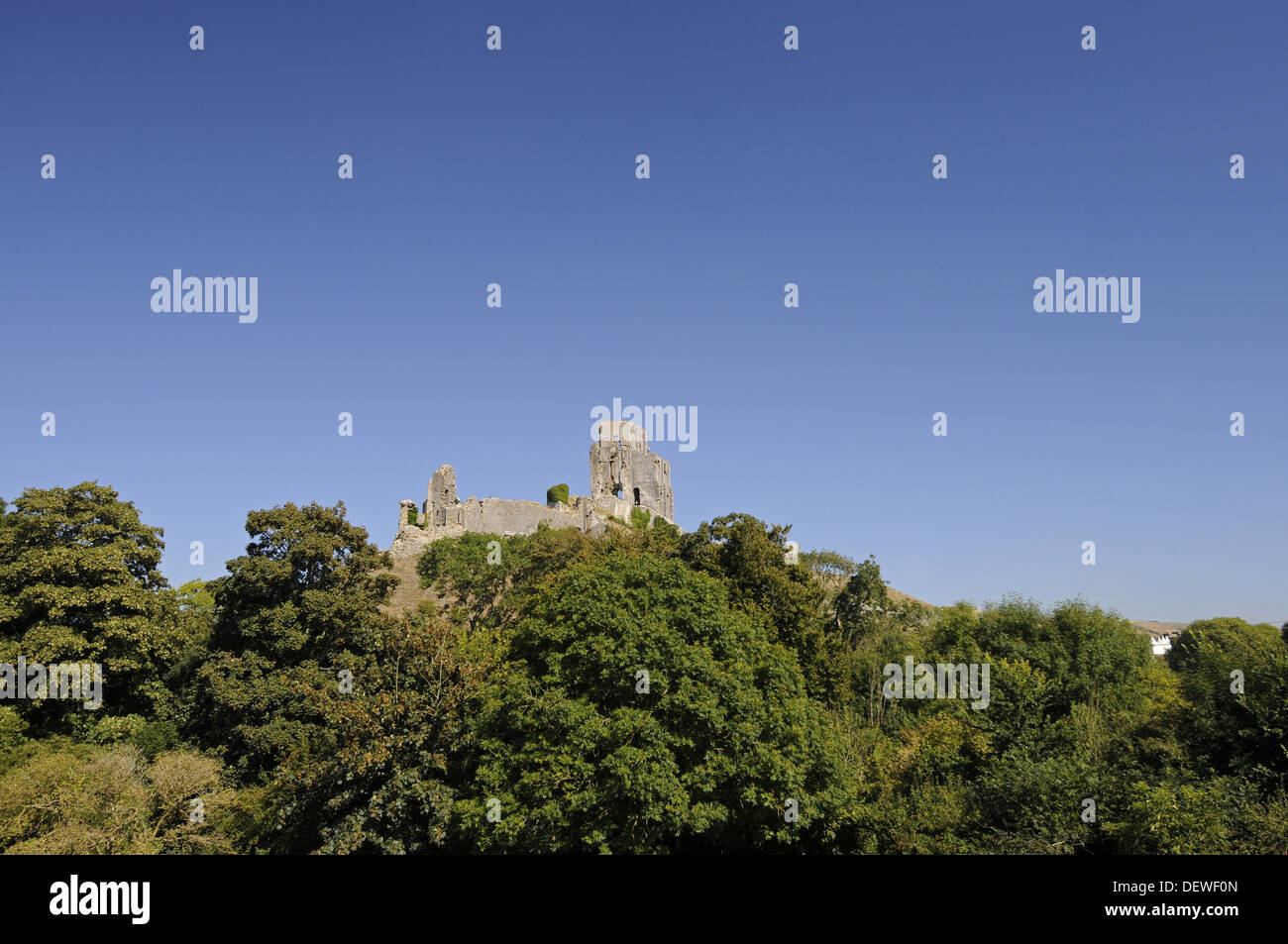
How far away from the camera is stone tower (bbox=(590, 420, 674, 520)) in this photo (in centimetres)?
9606

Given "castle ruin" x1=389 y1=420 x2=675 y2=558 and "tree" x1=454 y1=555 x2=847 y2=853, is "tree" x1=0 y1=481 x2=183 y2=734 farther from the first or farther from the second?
"castle ruin" x1=389 y1=420 x2=675 y2=558

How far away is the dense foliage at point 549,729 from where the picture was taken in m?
21.2

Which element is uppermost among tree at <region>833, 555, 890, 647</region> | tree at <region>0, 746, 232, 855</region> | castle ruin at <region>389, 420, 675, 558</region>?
castle ruin at <region>389, 420, 675, 558</region>

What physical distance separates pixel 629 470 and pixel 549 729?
76131 millimetres

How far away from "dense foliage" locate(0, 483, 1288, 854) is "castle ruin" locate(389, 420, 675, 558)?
35.3m

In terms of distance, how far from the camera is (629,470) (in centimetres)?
9781

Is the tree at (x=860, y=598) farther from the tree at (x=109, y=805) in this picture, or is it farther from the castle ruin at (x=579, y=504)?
the tree at (x=109, y=805)

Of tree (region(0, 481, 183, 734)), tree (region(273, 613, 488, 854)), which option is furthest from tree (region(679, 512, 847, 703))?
tree (region(0, 481, 183, 734))

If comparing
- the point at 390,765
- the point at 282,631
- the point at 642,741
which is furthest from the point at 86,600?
the point at 642,741
